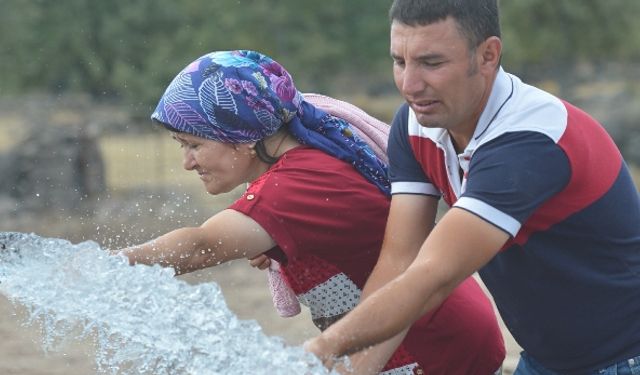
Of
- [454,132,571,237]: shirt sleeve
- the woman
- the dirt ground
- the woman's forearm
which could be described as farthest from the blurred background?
[454,132,571,237]: shirt sleeve

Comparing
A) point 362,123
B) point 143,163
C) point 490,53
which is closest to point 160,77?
point 143,163

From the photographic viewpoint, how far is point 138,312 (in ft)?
8.41

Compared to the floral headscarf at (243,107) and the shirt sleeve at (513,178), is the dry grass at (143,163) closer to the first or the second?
the floral headscarf at (243,107)

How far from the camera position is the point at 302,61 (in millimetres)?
30891

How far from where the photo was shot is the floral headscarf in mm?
3133

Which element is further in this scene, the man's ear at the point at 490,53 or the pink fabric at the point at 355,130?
the pink fabric at the point at 355,130

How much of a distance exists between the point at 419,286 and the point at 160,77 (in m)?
25.4

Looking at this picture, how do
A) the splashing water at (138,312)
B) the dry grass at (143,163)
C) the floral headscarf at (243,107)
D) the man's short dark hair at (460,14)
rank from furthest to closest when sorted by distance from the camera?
1. the dry grass at (143,163)
2. the floral headscarf at (243,107)
3. the man's short dark hair at (460,14)
4. the splashing water at (138,312)

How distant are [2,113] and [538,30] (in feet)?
38.6

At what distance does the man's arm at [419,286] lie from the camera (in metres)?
2.43

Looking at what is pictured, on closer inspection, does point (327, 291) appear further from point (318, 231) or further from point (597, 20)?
point (597, 20)

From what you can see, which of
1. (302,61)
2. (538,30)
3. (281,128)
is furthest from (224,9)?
(281,128)

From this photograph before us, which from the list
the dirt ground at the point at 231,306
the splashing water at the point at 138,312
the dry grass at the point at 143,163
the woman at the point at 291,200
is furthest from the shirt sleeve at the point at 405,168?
the dry grass at the point at 143,163

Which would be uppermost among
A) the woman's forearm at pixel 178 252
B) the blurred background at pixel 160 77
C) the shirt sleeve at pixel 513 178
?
the shirt sleeve at pixel 513 178
